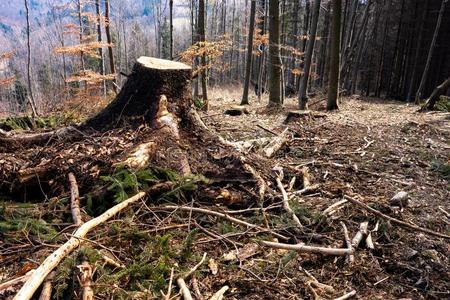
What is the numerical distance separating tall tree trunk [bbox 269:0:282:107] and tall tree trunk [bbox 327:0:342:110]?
69.8 inches

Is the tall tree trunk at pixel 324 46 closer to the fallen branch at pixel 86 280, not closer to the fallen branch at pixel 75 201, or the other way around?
the fallen branch at pixel 75 201

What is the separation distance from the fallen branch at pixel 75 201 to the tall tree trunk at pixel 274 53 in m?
9.15

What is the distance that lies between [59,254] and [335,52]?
11088 mm

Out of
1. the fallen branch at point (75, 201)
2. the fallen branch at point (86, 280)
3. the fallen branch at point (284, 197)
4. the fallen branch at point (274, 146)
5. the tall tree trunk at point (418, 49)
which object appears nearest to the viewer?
the fallen branch at point (86, 280)

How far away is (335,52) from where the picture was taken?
11422 millimetres

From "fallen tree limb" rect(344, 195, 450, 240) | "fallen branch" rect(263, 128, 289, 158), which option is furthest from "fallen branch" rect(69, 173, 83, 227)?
"fallen branch" rect(263, 128, 289, 158)

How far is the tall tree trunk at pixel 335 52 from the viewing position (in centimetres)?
1097

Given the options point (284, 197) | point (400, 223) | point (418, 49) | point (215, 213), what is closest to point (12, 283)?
point (215, 213)

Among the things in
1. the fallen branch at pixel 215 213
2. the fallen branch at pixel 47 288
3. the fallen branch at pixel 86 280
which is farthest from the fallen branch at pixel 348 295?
the fallen branch at pixel 47 288

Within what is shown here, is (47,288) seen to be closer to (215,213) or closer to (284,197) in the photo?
(215,213)

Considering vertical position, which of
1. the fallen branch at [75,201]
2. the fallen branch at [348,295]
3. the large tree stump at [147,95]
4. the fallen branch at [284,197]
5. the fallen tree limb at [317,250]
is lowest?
the fallen branch at [348,295]

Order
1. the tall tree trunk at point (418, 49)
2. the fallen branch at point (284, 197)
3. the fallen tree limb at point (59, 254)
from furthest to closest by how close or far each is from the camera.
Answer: the tall tree trunk at point (418, 49) → the fallen branch at point (284, 197) → the fallen tree limb at point (59, 254)

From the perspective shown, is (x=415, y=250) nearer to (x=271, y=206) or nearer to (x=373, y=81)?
(x=271, y=206)

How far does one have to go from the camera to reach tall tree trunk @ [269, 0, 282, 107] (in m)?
11.5
